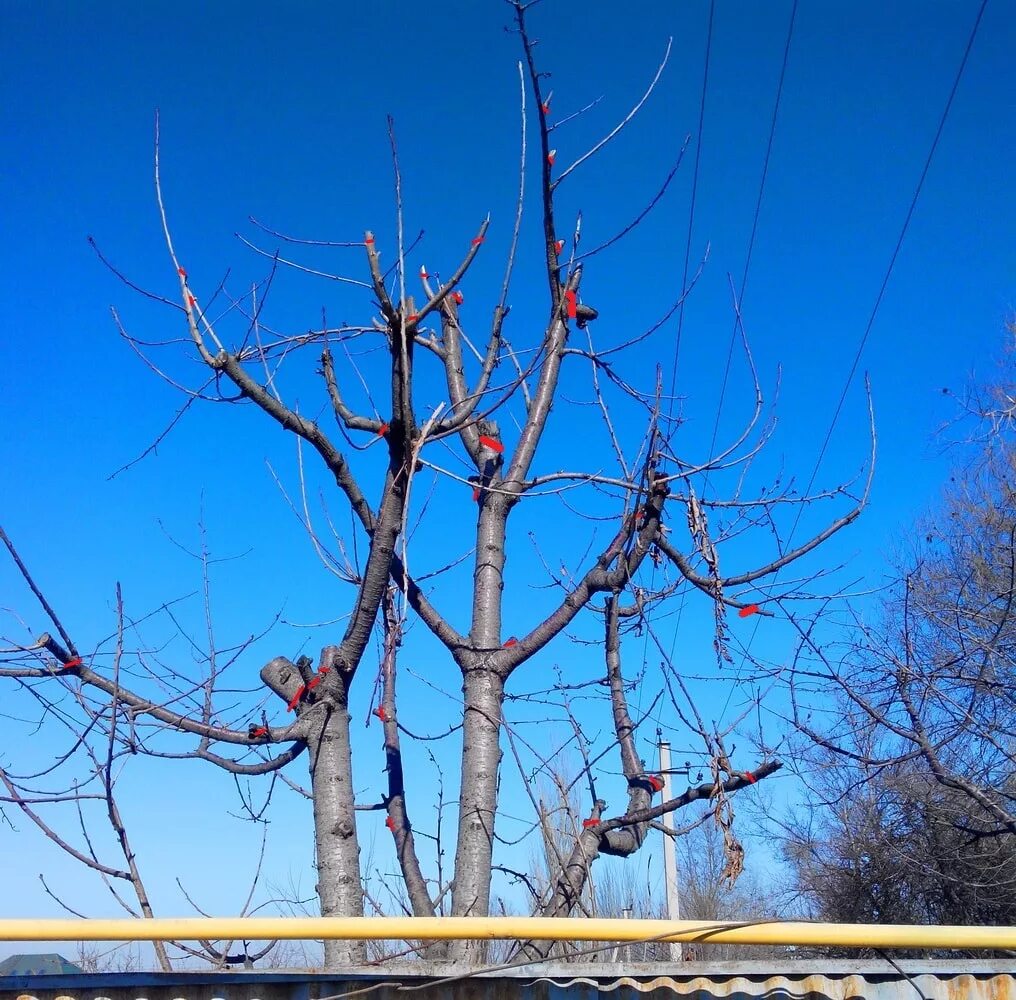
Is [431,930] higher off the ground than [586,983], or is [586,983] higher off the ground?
[431,930]

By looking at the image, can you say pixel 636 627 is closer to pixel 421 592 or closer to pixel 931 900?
pixel 421 592

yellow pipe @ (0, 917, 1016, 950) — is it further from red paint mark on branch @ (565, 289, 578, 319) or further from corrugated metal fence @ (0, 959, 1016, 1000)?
red paint mark on branch @ (565, 289, 578, 319)

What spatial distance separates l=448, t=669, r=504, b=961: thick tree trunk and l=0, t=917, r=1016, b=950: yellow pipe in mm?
1652

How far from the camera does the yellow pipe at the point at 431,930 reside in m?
2.30

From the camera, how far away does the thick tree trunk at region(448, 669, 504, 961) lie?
3.98 metres

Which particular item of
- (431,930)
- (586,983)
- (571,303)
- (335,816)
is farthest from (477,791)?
(571,303)

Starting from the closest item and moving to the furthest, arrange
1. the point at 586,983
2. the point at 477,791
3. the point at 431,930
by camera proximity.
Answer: the point at 431,930
the point at 586,983
the point at 477,791

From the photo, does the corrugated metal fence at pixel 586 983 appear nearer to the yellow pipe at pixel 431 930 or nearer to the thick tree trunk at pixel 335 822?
the yellow pipe at pixel 431 930

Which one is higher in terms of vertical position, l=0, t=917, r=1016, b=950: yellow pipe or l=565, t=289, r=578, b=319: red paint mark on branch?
l=565, t=289, r=578, b=319: red paint mark on branch

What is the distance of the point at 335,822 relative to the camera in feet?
12.1

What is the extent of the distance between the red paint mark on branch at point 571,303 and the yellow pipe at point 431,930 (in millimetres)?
3127

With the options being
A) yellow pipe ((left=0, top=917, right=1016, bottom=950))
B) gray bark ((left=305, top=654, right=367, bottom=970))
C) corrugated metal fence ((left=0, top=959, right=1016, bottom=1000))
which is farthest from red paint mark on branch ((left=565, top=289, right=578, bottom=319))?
yellow pipe ((left=0, top=917, right=1016, bottom=950))

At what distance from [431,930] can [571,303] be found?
3229mm

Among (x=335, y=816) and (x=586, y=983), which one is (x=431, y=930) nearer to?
(x=586, y=983)
